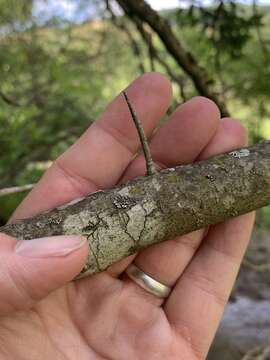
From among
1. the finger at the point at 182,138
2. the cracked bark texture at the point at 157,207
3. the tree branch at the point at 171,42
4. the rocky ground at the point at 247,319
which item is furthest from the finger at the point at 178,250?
the rocky ground at the point at 247,319

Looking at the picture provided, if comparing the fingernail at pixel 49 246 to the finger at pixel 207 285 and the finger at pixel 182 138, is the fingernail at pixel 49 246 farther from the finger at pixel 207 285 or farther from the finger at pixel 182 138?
the finger at pixel 207 285

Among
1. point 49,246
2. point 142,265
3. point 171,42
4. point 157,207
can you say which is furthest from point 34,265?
point 171,42

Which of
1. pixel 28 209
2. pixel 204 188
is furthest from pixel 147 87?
pixel 28 209

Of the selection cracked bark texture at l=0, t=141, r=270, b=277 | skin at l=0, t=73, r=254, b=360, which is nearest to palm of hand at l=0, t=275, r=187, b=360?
skin at l=0, t=73, r=254, b=360

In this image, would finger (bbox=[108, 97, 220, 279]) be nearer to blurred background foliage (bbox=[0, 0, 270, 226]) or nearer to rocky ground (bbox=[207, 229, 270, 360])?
blurred background foliage (bbox=[0, 0, 270, 226])

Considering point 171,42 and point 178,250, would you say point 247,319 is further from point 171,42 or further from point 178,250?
point 171,42

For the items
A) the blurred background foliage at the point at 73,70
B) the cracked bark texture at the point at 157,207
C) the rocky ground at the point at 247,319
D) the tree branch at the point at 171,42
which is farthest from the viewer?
the rocky ground at the point at 247,319
